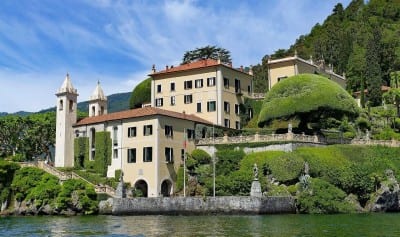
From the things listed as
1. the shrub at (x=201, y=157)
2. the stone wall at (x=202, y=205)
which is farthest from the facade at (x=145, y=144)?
the stone wall at (x=202, y=205)

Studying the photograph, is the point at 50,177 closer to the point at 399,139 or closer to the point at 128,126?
the point at 128,126

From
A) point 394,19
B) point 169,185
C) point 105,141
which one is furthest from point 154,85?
point 394,19

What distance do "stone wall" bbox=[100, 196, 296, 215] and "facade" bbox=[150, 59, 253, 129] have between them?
70.3ft

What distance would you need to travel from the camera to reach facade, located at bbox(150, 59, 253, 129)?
7650 centimetres

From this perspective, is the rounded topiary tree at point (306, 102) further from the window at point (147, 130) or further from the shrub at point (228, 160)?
the window at point (147, 130)

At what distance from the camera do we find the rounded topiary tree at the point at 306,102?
6600 centimetres

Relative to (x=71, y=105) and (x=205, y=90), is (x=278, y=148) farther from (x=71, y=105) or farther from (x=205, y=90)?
(x=71, y=105)

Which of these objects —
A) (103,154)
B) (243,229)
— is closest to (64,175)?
(103,154)

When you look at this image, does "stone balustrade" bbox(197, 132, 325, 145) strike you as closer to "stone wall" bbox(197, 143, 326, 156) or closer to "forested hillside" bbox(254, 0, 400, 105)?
"stone wall" bbox(197, 143, 326, 156)

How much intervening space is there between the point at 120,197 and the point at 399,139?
3498 cm

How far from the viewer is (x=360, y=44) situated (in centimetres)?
12406

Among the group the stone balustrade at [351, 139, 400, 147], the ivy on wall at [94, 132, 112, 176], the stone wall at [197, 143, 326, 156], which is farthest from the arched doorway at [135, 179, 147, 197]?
the stone balustrade at [351, 139, 400, 147]

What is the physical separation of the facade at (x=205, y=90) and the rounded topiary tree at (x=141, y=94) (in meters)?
6.38

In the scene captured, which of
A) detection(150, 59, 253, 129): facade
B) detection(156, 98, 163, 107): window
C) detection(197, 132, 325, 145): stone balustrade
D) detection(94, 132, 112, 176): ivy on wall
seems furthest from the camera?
detection(156, 98, 163, 107): window
